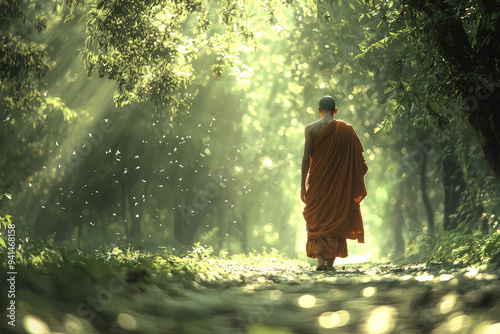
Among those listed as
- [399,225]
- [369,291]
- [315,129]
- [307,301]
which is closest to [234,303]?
[307,301]

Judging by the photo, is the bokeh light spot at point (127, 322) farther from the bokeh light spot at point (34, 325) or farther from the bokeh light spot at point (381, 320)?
the bokeh light spot at point (381, 320)

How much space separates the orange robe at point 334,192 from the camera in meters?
9.06

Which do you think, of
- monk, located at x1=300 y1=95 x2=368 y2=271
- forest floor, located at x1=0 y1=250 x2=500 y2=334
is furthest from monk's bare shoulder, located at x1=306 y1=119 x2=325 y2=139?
forest floor, located at x1=0 y1=250 x2=500 y2=334

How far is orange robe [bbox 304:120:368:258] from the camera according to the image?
357 inches

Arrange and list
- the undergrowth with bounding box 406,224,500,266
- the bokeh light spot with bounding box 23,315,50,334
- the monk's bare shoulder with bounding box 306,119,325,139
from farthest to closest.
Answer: the monk's bare shoulder with bounding box 306,119,325,139 < the undergrowth with bounding box 406,224,500,266 < the bokeh light spot with bounding box 23,315,50,334

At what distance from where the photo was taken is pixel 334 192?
9219 millimetres

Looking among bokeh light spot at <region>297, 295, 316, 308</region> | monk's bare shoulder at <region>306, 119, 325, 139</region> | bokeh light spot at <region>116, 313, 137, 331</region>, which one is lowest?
bokeh light spot at <region>116, 313, 137, 331</region>

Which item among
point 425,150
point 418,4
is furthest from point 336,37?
point 418,4

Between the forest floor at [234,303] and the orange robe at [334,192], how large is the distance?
2996mm

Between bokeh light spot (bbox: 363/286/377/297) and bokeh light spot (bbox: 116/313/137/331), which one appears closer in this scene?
bokeh light spot (bbox: 116/313/137/331)

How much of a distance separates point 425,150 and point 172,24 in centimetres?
999

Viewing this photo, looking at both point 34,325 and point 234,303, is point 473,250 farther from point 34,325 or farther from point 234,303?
point 34,325

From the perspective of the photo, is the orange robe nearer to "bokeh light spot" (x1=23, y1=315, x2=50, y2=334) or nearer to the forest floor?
the forest floor

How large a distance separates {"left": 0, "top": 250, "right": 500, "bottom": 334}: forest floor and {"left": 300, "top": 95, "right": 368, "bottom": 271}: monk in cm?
299
